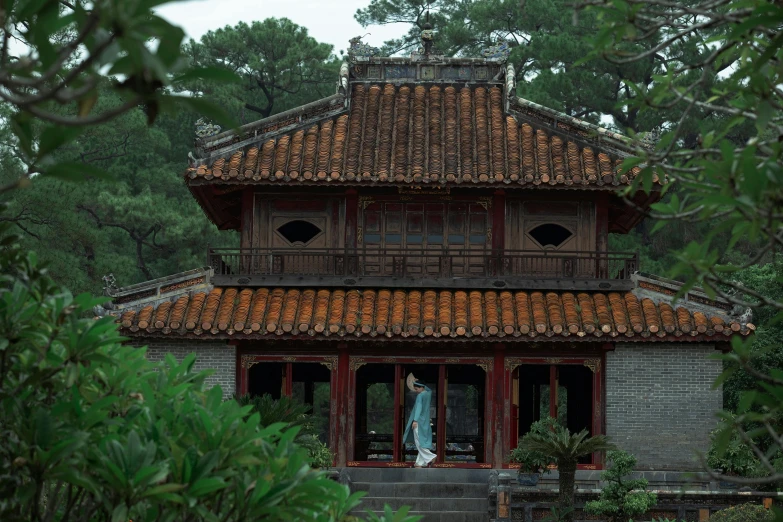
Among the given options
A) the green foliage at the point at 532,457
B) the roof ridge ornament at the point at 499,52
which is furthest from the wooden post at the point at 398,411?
the roof ridge ornament at the point at 499,52

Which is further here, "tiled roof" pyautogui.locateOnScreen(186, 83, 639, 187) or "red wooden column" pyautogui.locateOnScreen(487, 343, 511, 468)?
"tiled roof" pyautogui.locateOnScreen(186, 83, 639, 187)

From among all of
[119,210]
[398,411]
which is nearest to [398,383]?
[398,411]

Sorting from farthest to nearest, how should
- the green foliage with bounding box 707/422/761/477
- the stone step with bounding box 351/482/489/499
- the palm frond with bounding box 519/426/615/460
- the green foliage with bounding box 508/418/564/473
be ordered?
the stone step with bounding box 351/482/489/499, the green foliage with bounding box 508/418/564/473, the green foliage with bounding box 707/422/761/477, the palm frond with bounding box 519/426/615/460

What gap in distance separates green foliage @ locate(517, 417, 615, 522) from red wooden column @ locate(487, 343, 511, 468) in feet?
10.1

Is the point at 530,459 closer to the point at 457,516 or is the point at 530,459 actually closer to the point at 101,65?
the point at 457,516

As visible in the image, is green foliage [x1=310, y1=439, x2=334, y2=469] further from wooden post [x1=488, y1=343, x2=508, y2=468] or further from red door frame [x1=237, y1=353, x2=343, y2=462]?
wooden post [x1=488, y1=343, x2=508, y2=468]

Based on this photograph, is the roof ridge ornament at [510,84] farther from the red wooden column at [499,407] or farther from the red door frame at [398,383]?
the red door frame at [398,383]

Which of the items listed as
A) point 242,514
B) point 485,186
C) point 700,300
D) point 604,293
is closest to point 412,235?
point 485,186

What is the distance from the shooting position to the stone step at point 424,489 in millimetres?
18516

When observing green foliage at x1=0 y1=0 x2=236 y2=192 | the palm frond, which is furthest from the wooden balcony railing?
green foliage at x1=0 y1=0 x2=236 y2=192

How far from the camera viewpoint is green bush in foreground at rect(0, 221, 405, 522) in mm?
5613

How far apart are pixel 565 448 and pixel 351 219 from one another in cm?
613

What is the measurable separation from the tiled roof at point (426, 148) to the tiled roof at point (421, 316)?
1.78 m

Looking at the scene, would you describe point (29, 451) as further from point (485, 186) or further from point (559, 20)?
point (559, 20)
